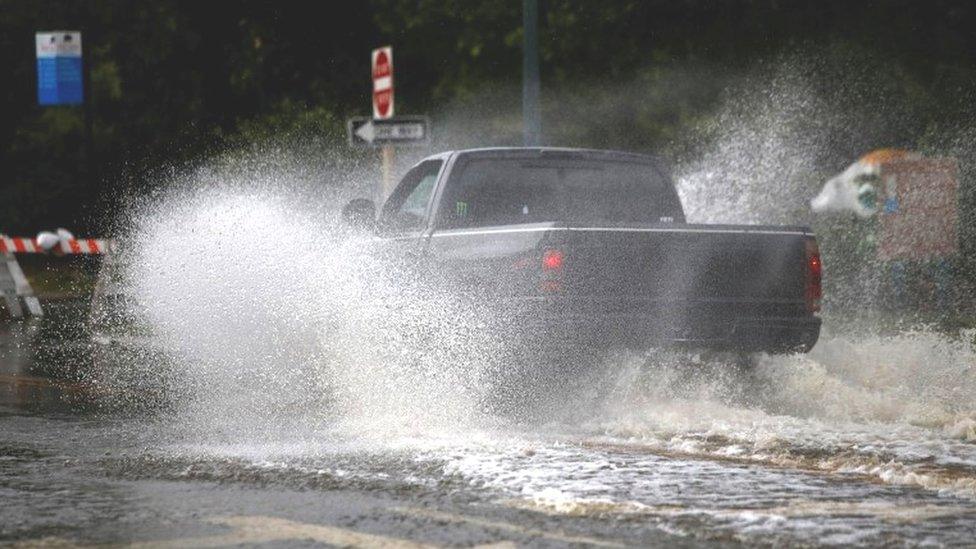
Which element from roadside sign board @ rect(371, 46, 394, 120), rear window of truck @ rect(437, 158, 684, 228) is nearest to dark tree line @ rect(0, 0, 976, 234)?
roadside sign board @ rect(371, 46, 394, 120)

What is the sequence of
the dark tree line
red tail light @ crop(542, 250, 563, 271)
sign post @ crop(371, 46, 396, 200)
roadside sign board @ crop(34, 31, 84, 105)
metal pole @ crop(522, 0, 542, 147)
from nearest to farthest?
red tail light @ crop(542, 250, 563, 271), metal pole @ crop(522, 0, 542, 147), sign post @ crop(371, 46, 396, 200), the dark tree line, roadside sign board @ crop(34, 31, 84, 105)

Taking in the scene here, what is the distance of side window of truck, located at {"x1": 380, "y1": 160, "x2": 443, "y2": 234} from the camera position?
468 inches

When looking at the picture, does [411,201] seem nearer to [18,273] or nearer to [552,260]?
[552,260]

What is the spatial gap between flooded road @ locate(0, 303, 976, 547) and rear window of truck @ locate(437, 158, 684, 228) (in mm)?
1534

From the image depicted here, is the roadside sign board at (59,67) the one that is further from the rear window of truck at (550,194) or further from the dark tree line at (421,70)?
the rear window of truck at (550,194)

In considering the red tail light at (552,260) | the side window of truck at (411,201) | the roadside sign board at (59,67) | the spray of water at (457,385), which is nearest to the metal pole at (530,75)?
the spray of water at (457,385)

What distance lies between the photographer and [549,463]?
8.00m

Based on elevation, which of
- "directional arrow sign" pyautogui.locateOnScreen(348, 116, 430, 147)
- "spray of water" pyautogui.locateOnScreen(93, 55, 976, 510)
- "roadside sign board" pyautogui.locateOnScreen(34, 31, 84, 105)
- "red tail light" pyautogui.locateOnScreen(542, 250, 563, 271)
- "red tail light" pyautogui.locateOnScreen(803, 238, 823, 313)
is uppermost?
"roadside sign board" pyautogui.locateOnScreen(34, 31, 84, 105)

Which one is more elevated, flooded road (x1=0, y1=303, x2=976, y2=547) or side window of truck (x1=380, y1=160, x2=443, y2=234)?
side window of truck (x1=380, y1=160, x2=443, y2=234)

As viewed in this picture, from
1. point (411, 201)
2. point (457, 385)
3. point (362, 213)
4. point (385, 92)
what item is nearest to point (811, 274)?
point (457, 385)

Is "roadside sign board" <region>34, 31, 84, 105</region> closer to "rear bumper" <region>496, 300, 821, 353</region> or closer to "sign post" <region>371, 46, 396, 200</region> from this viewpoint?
"sign post" <region>371, 46, 396, 200</region>

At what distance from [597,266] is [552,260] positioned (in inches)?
11.9

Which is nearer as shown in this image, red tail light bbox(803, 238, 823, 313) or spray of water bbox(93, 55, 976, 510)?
spray of water bbox(93, 55, 976, 510)

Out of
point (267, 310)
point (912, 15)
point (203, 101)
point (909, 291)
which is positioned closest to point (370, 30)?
point (203, 101)
